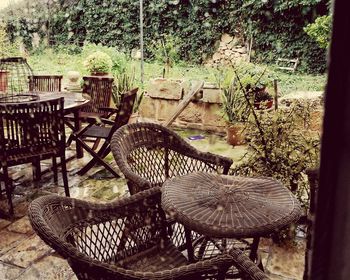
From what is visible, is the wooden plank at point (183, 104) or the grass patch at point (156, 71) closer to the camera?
the wooden plank at point (183, 104)

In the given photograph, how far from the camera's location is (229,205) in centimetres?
208

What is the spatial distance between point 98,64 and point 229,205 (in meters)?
5.01

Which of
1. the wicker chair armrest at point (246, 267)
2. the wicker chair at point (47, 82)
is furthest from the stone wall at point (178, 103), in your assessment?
the wicker chair armrest at point (246, 267)

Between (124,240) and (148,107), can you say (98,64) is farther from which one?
(124,240)

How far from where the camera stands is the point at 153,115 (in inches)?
265

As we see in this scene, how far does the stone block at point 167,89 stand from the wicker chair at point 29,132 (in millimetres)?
3049

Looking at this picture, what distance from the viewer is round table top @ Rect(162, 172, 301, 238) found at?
6.12ft

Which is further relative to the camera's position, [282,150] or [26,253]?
[282,150]

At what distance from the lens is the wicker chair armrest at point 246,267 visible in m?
1.46

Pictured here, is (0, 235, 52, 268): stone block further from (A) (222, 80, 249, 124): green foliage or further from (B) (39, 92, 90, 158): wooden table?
(A) (222, 80, 249, 124): green foliage

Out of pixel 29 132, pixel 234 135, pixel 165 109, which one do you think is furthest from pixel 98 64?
pixel 29 132

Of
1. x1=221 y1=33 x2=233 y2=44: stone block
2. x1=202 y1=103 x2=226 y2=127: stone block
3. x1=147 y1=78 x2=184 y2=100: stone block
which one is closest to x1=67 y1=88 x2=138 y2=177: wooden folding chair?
x1=147 y1=78 x2=184 y2=100: stone block

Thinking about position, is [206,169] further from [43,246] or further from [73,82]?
[73,82]

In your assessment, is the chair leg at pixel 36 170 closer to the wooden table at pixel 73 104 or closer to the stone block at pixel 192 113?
the wooden table at pixel 73 104
